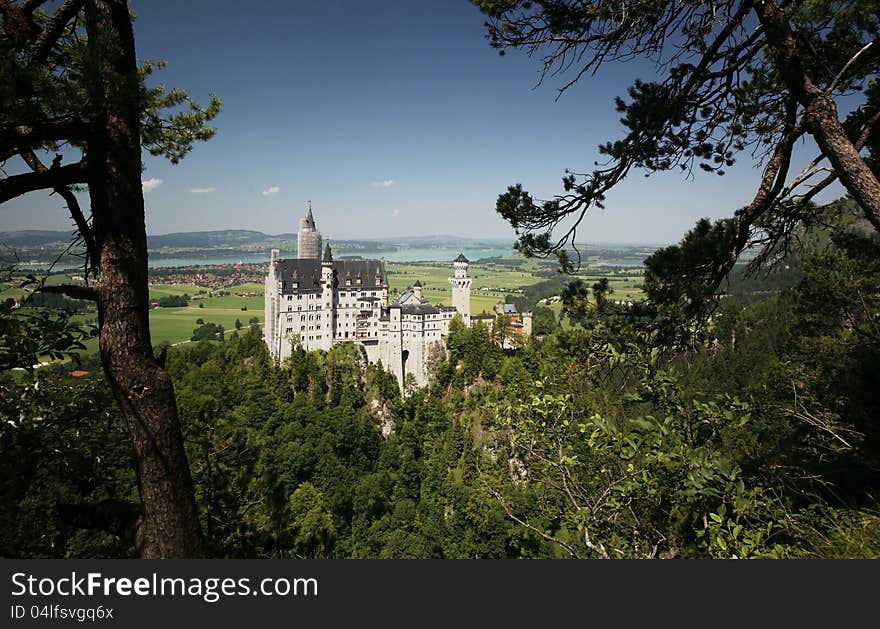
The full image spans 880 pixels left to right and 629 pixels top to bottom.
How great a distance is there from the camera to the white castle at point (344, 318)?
1891 inches

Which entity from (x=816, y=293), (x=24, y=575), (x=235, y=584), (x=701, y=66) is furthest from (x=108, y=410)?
(x=816, y=293)

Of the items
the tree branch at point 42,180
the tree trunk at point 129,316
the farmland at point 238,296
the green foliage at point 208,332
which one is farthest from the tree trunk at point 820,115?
the green foliage at point 208,332

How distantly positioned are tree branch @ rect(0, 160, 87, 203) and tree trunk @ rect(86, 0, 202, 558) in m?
0.11

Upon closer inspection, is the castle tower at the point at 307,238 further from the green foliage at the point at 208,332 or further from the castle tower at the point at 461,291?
the castle tower at the point at 461,291

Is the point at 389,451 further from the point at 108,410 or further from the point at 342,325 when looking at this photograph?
the point at 108,410

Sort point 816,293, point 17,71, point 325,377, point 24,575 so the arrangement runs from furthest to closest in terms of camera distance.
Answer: point 325,377
point 816,293
point 24,575
point 17,71

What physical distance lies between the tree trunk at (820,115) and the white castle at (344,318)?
45.5m

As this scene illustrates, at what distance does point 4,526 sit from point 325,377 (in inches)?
1616

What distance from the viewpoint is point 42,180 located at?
3.35 metres

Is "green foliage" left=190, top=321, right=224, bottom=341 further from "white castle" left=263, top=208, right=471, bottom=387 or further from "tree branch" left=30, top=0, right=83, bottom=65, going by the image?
"tree branch" left=30, top=0, right=83, bottom=65

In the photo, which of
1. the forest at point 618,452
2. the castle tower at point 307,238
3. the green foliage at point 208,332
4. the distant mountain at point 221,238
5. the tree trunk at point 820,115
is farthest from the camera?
the distant mountain at point 221,238

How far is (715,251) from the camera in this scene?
15.2 feet

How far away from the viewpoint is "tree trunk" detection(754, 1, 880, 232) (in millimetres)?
4094

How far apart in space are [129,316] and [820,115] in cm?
661
